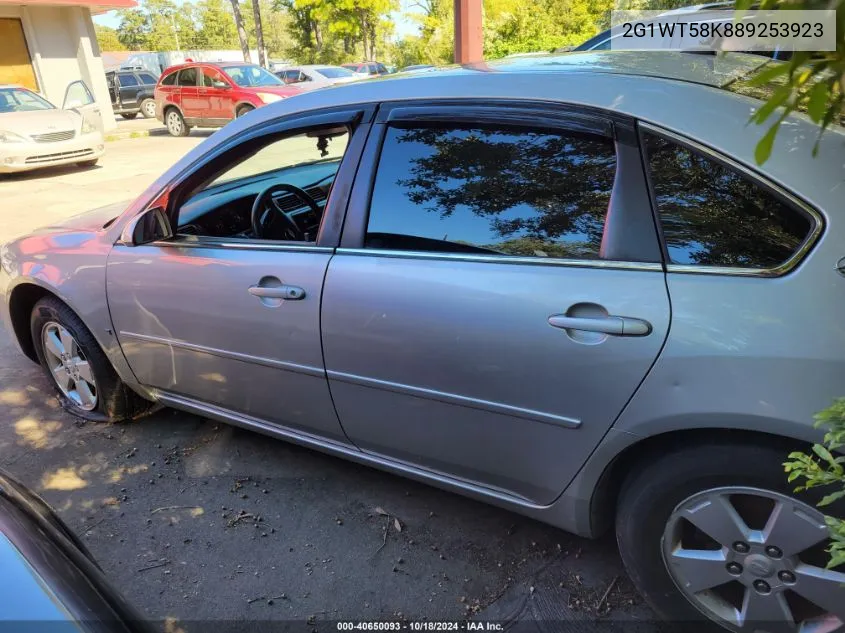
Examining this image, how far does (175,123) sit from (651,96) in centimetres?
1795

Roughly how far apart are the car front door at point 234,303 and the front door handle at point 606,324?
→ 0.90 meters

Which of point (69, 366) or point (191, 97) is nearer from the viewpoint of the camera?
point (69, 366)

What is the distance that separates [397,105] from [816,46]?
1.50 meters

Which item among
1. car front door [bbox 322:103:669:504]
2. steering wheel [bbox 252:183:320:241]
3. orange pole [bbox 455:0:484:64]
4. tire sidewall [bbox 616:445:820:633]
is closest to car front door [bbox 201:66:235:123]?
orange pole [bbox 455:0:484:64]

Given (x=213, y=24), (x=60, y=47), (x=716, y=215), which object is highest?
(x=213, y=24)

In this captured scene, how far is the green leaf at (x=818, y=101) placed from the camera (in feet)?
3.11

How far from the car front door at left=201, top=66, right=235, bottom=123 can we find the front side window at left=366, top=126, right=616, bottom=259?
14390 millimetres

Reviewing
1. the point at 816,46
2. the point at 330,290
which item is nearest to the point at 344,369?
the point at 330,290

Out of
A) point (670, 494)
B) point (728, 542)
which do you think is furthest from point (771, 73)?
point (728, 542)

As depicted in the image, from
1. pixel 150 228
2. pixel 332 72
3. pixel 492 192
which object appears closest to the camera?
pixel 492 192

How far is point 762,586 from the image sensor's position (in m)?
1.83

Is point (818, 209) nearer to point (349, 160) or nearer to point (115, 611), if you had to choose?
point (349, 160)

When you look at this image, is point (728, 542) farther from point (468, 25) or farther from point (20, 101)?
point (20, 101)

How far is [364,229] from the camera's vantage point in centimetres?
230
